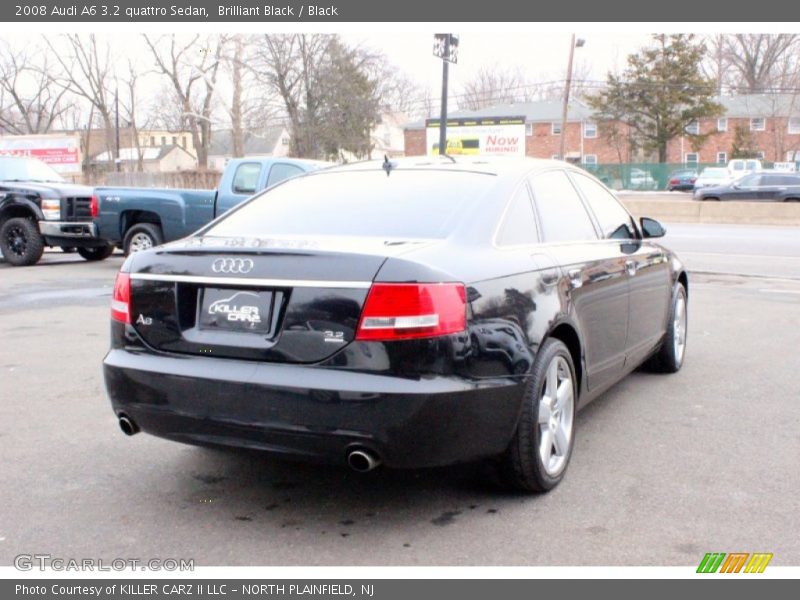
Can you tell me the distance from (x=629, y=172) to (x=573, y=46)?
17.6 meters

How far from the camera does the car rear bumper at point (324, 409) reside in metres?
3.60

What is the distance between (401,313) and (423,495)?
3.73 feet

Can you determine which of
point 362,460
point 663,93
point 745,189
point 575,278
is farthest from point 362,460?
point 663,93

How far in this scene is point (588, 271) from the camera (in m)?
4.95

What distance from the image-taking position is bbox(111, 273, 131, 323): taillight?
421 cm

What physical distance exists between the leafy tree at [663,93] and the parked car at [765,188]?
2845cm

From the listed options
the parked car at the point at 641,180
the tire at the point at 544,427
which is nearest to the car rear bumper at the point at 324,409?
the tire at the point at 544,427

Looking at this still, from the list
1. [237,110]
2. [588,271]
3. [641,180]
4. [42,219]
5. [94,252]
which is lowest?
[94,252]

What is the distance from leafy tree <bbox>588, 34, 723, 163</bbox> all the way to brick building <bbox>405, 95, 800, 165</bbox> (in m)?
1.43

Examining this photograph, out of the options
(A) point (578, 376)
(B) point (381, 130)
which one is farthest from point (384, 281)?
(B) point (381, 130)

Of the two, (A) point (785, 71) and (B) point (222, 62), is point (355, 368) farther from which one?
(A) point (785, 71)

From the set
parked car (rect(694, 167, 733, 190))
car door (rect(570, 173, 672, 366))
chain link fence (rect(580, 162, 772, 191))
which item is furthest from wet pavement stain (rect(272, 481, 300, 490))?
chain link fence (rect(580, 162, 772, 191))

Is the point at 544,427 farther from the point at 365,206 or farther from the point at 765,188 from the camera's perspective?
the point at 765,188

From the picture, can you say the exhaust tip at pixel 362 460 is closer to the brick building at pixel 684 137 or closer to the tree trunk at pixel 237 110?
the tree trunk at pixel 237 110
